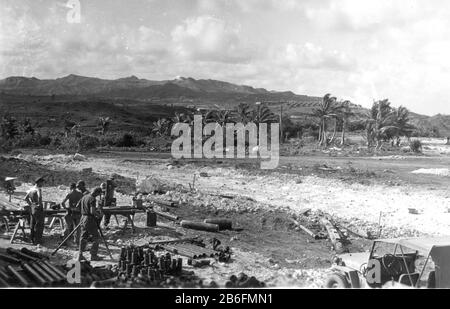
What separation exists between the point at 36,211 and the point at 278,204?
1065 centimetres

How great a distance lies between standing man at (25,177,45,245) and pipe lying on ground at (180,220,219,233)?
14.3 ft

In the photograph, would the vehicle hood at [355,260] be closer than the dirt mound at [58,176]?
Yes

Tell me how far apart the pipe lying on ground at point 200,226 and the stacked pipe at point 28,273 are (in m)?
5.33

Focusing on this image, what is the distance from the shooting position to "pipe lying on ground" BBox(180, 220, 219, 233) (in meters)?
14.4

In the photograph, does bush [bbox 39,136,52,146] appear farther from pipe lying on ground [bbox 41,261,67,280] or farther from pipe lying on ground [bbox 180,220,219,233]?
pipe lying on ground [bbox 41,261,67,280]

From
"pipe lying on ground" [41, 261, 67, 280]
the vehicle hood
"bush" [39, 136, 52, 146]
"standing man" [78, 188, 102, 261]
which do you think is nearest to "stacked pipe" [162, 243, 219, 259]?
"standing man" [78, 188, 102, 261]

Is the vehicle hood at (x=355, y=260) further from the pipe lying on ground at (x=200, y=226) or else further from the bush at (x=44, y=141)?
the bush at (x=44, y=141)

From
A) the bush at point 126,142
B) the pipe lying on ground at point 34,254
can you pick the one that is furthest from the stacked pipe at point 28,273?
the bush at point 126,142

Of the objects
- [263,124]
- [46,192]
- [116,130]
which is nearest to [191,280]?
[46,192]

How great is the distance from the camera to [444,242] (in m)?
7.86

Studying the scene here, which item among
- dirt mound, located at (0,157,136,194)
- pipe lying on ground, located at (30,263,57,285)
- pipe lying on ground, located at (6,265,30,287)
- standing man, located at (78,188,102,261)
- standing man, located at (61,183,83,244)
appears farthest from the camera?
dirt mound, located at (0,157,136,194)

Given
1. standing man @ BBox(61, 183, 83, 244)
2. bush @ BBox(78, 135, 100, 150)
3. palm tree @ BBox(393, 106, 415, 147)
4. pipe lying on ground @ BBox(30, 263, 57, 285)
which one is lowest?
pipe lying on ground @ BBox(30, 263, 57, 285)

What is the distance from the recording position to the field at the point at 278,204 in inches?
459
